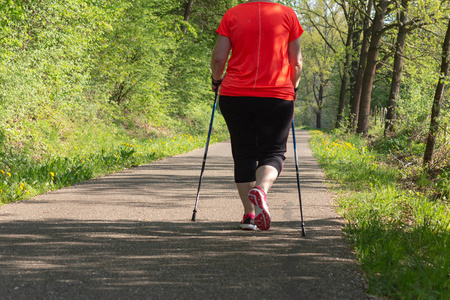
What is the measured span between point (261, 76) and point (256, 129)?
18.8 inches

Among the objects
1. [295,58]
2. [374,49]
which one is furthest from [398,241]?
[374,49]

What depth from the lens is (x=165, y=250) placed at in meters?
3.81

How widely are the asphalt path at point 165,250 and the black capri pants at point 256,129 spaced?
2.23 ft

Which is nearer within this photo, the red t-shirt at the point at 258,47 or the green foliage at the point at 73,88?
the red t-shirt at the point at 258,47

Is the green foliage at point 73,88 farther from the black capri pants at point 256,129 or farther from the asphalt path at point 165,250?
the black capri pants at point 256,129

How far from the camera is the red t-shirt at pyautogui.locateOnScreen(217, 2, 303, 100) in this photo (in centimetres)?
407

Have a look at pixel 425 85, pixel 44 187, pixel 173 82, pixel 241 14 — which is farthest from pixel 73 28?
pixel 173 82

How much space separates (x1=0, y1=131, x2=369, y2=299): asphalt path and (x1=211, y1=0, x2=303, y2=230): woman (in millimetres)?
644

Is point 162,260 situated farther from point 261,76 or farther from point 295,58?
point 295,58

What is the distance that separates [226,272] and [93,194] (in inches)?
140

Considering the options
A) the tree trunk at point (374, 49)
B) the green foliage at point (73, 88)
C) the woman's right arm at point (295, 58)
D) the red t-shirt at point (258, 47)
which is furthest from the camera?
the tree trunk at point (374, 49)

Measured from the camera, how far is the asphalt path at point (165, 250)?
296 centimetres

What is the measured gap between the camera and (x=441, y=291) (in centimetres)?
283

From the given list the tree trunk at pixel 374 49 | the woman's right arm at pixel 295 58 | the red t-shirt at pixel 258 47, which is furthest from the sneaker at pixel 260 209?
the tree trunk at pixel 374 49
